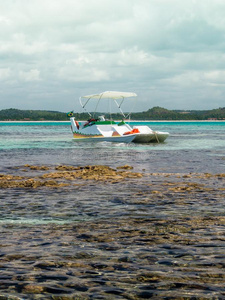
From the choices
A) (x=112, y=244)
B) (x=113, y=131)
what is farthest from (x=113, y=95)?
(x=112, y=244)

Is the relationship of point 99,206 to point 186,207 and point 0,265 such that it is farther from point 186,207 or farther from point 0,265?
point 0,265

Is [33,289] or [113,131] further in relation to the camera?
[113,131]

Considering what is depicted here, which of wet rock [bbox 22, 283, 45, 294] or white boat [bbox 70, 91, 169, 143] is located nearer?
wet rock [bbox 22, 283, 45, 294]

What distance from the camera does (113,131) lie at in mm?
37750

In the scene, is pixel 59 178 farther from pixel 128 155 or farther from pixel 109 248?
pixel 128 155

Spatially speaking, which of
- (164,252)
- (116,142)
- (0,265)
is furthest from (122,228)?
(116,142)

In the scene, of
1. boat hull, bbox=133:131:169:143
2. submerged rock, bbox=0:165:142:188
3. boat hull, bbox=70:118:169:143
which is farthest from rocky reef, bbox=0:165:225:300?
boat hull, bbox=70:118:169:143

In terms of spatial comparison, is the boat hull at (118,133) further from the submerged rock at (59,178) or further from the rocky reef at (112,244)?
the rocky reef at (112,244)

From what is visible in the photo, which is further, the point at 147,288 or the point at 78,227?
the point at 78,227

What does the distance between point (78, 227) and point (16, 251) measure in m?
1.61

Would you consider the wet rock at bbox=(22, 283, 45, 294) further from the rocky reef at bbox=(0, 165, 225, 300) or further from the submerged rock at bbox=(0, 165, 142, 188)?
Result: the submerged rock at bbox=(0, 165, 142, 188)

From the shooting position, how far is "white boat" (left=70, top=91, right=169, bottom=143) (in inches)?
1423

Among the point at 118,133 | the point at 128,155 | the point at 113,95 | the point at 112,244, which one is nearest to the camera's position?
the point at 112,244

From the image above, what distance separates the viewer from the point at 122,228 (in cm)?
693
